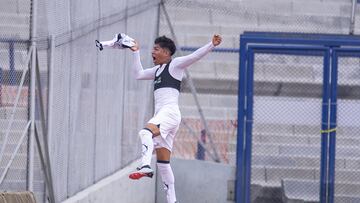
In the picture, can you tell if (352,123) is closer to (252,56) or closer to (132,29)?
(252,56)

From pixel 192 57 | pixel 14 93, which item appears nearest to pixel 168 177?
pixel 192 57

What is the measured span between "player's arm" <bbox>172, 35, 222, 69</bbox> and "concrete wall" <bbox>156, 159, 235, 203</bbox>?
11.7 ft

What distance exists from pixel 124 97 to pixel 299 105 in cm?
241

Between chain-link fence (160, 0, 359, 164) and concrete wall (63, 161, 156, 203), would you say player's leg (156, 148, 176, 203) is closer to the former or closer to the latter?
concrete wall (63, 161, 156, 203)

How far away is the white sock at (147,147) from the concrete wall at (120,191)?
104cm

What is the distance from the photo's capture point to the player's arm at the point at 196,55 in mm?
10734

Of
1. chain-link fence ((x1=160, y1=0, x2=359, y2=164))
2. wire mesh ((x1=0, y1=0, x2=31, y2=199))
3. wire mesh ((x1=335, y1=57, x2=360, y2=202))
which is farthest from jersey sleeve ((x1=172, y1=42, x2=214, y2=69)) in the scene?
wire mesh ((x1=335, y1=57, x2=360, y2=202))

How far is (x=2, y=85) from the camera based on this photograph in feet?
32.0

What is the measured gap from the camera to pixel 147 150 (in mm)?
10852

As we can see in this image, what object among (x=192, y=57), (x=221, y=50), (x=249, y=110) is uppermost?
(x=221, y=50)

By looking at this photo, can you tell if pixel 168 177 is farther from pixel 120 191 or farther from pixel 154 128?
pixel 120 191

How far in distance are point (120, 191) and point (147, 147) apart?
272 cm

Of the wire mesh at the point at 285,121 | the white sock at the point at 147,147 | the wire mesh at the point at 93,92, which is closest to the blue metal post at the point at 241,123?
the wire mesh at the point at 285,121

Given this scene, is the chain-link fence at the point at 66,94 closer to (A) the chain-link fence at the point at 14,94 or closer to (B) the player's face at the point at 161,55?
(A) the chain-link fence at the point at 14,94
